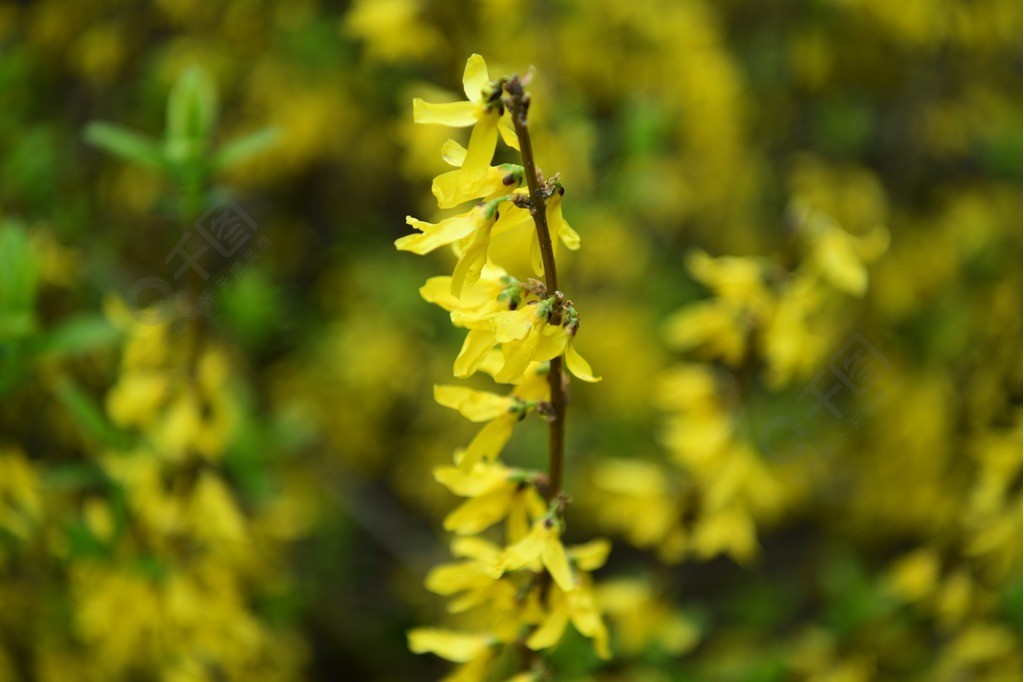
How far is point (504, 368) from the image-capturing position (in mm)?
920

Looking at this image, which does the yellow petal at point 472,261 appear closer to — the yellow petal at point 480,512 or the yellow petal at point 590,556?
the yellow petal at point 480,512

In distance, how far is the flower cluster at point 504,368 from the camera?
912 millimetres

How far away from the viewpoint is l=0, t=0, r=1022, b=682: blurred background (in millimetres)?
1691

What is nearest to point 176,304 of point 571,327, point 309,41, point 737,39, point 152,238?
point 571,327

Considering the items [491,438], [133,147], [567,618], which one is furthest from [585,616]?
[133,147]

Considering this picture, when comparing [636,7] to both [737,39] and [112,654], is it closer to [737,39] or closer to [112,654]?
[737,39]

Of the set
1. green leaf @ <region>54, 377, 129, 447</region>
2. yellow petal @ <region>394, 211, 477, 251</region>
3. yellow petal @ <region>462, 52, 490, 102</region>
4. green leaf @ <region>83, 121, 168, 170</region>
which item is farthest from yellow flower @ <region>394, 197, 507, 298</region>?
green leaf @ <region>54, 377, 129, 447</region>

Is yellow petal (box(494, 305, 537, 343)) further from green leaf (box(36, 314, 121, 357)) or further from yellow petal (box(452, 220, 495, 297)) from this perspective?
green leaf (box(36, 314, 121, 357))

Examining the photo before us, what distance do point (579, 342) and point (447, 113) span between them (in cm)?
227

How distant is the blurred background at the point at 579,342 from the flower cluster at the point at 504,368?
17.3 inches

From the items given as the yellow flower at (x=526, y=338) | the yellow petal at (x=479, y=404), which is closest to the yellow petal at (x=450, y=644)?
the yellow petal at (x=479, y=404)

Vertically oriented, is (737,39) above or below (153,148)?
above

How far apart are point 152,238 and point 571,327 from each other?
7.83ft

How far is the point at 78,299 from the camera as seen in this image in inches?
90.7
